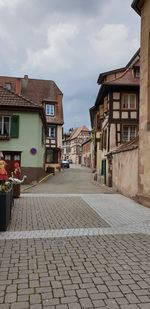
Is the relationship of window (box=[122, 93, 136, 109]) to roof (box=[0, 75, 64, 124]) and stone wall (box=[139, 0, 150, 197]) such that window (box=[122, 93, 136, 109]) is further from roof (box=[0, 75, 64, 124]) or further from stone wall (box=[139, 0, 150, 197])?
roof (box=[0, 75, 64, 124])

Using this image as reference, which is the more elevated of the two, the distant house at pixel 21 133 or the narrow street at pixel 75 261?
the distant house at pixel 21 133

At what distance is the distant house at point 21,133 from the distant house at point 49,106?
72.4 ft

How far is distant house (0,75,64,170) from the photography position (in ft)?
158

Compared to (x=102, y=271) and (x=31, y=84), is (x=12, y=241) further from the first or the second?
(x=31, y=84)

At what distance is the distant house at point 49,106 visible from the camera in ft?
158

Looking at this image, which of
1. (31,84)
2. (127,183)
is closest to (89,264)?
(127,183)

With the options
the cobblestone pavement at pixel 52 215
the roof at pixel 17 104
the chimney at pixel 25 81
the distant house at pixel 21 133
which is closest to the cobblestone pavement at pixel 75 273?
the cobblestone pavement at pixel 52 215

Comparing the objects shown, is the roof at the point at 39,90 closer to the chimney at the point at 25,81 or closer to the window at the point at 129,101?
the chimney at the point at 25,81

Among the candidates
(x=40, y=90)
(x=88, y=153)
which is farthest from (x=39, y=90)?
(x=88, y=153)

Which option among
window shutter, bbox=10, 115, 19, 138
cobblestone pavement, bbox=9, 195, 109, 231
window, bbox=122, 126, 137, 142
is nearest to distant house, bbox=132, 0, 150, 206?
cobblestone pavement, bbox=9, 195, 109, 231

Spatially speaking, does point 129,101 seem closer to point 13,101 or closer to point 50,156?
point 13,101

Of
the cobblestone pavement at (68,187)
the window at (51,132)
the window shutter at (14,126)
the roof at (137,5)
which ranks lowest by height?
the cobblestone pavement at (68,187)

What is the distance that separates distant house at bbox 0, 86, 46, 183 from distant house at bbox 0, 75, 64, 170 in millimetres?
22065

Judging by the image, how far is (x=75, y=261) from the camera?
19.1 ft
